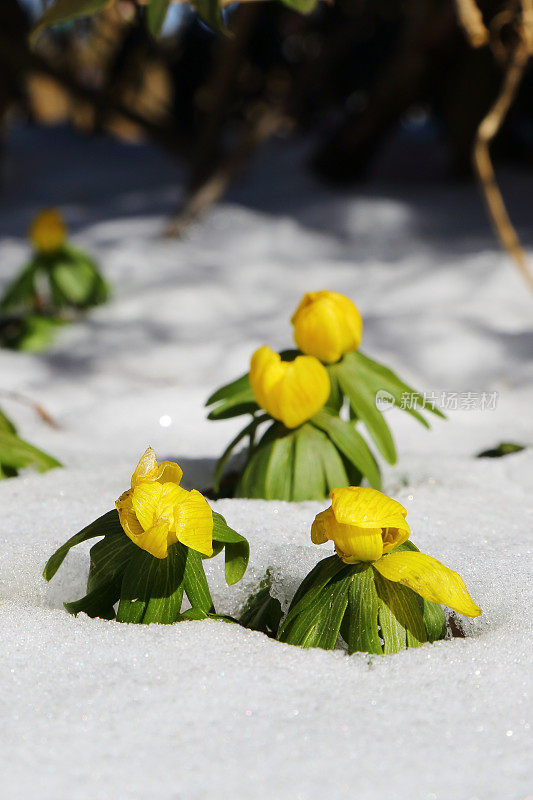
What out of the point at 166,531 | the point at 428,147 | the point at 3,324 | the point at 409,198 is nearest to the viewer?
the point at 166,531

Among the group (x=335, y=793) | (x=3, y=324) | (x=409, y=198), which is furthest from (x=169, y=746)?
(x=409, y=198)

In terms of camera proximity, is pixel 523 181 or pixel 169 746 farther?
pixel 523 181

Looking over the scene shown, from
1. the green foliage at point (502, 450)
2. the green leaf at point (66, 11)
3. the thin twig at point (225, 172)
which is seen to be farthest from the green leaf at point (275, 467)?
the thin twig at point (225, 172)

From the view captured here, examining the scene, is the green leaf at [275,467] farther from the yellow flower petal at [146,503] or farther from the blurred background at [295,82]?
the blurred background at [295,82]

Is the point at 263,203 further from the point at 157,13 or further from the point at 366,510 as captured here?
the point at 366,510

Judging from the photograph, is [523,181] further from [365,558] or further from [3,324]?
[365,558]

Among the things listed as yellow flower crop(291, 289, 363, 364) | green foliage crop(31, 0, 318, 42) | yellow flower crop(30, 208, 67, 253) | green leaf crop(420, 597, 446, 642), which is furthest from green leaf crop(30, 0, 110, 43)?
yellow flower crop(30, 208, 67, 253)

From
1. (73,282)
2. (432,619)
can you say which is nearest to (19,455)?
(432,619)

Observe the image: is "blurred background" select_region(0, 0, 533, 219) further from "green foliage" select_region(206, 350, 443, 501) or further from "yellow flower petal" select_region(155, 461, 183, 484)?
"yellow flower petal" select_region(155, 461, 183, 484)
